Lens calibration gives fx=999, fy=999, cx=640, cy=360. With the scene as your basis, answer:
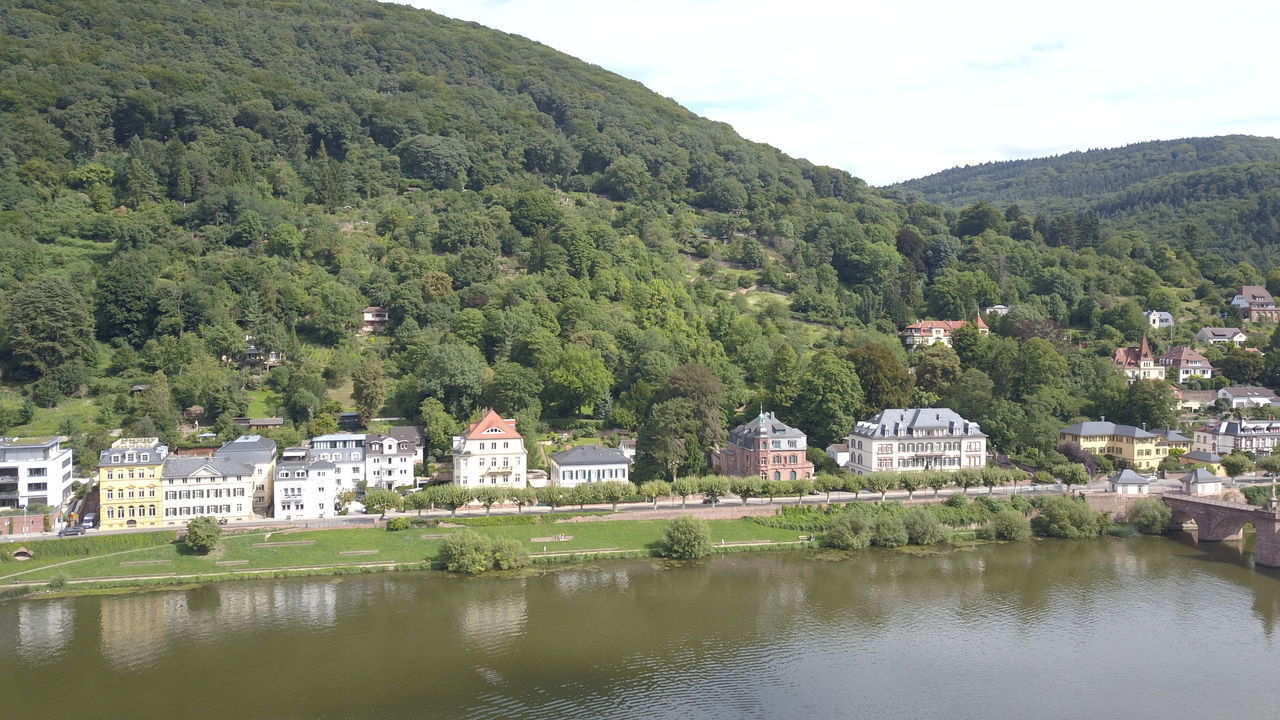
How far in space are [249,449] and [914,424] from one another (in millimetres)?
36572

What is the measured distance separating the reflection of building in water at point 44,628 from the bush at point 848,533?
32011mm

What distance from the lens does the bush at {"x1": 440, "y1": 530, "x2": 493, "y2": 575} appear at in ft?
140

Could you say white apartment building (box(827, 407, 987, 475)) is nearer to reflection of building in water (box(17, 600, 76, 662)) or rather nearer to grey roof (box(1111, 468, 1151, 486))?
grey roof (box(1111, 468, 1151, 486))

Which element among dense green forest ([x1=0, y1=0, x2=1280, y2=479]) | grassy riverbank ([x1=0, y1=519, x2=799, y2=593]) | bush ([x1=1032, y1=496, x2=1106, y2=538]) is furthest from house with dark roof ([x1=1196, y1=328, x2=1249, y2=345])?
grassy riverbank ([x1=0, y1=519, x2=799, y2=593])

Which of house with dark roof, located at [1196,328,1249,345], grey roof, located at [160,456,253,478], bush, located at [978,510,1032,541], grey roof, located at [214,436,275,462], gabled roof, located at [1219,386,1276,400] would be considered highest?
house with dark roof, located at [1196,328,1249,345]

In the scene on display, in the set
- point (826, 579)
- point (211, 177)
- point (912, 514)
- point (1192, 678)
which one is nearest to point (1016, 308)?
point (912, 514)

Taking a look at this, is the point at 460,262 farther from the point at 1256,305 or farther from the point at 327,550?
the point at 1256,305

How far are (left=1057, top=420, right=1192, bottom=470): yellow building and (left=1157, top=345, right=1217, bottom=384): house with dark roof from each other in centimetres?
1835

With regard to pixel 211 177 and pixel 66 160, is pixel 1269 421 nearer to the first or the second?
pixel 211 177

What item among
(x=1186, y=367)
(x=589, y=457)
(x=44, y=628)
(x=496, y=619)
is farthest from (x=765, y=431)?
(x=1186, y=367)

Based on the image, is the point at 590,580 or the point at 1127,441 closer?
the point at 590,580

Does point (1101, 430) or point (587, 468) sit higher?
point (1101, 430)

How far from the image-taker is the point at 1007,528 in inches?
1954

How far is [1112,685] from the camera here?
103 ft
